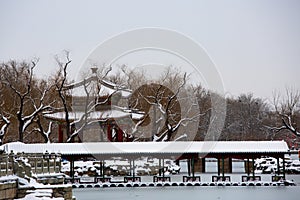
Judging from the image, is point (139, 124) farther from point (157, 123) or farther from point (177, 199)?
point (177, 199)

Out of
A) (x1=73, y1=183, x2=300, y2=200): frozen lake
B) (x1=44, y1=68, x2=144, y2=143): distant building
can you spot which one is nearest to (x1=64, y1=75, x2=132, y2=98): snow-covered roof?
(x1=44, y1=68, x2=144, y2=143): distant building

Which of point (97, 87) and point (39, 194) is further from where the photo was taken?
point (97, 87)

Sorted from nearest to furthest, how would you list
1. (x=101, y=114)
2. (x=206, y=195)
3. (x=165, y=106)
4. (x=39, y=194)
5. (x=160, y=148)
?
(x=39, y=194) < (x=206, y=195) < (x=160, y=148) < (x=101, y=114) < (x=165, y=106)

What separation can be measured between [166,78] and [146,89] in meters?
2.10

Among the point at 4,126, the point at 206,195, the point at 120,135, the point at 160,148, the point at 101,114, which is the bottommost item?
the point at 206,195

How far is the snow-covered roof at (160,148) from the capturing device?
36.9 meters

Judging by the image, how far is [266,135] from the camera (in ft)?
212

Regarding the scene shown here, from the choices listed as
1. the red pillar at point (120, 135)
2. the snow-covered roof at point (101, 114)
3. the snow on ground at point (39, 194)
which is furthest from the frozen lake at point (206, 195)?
the red pillar at point (120, 135)

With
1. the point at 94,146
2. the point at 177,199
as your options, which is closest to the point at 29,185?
the point at 177,199

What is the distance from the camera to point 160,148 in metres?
38.2

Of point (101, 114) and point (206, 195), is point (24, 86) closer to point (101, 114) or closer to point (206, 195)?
point (101, 114)

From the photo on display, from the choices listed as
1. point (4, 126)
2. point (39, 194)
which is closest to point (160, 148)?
point (4, 126)

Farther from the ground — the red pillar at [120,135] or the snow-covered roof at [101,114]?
the snow-covered roof at [101,114]

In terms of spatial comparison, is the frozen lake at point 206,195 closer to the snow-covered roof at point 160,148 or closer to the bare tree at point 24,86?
the snow-covered roof at point 160,148
